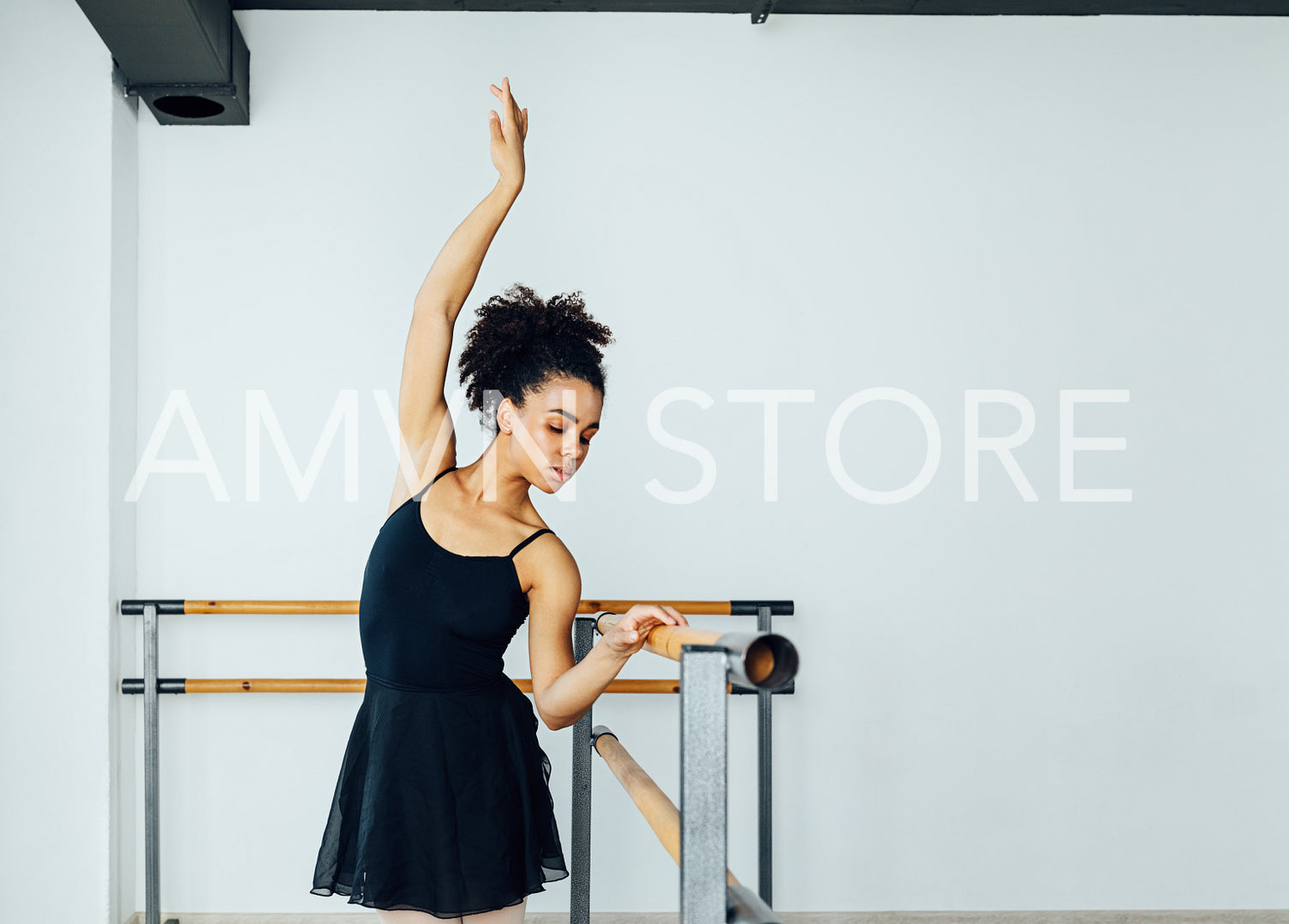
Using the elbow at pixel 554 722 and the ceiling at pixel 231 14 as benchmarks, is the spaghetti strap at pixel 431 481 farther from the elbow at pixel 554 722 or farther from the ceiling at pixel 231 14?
the ceiling at pixel 231 14

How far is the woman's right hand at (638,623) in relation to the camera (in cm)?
98

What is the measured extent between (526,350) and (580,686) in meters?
0.50

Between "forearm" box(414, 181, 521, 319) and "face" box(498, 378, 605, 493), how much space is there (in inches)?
7.8

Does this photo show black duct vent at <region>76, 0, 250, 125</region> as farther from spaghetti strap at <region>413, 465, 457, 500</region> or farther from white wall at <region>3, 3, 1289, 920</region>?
spaghetti strap at <region>413, 465, 457, 500</region>

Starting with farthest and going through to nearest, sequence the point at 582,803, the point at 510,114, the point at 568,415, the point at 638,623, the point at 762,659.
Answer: the point at 582,803 → the point at 510,114 → the point at 568,415 → the point at 638,623 → the point at 762,659

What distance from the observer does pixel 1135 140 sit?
2.54 m

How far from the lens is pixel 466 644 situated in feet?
4.02

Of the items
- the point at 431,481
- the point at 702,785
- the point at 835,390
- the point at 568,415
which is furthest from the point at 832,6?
the point at 702,785

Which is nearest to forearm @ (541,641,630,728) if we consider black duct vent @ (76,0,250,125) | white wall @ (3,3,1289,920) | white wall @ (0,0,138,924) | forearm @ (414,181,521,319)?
forearm @ (414,181,521,319)

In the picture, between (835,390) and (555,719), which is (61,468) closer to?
(555,719)

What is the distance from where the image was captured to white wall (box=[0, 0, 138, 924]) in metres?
2.26

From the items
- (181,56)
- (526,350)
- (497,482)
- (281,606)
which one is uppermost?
(181,56)

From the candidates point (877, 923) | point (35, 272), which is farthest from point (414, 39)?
point (877, 923)

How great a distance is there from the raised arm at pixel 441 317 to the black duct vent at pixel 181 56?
123 centimetres
